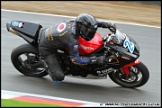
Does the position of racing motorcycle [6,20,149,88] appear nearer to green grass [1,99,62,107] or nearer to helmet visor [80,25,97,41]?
helmet visor [80,25,97,41]

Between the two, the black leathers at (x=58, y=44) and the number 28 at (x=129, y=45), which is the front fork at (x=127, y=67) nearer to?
the number 28 at (x=129, y=45)

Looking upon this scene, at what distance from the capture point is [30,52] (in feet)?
24.9

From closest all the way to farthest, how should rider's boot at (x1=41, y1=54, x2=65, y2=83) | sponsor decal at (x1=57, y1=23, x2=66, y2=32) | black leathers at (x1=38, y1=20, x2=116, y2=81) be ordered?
black leathers at (x1=38, y1=20, x2=116, y2=81) < sponsor decal at (x1=57, y1=23, x2=66, y2=32) < rider's boot at (x1=41, y1=54, x2=65, y2=83)

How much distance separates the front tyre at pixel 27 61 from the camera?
759cm

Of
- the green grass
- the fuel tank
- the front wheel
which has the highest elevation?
the fuel tank

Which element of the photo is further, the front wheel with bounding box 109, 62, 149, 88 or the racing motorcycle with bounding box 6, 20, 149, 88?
the front wheel with bounding box 109, 62, 149, 88

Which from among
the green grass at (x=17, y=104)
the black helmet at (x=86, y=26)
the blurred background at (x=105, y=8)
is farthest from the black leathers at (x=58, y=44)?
the blurred background at (x=105, y=8)

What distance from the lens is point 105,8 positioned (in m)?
15.8

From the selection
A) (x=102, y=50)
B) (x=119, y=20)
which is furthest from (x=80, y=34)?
(x=119, y=20)

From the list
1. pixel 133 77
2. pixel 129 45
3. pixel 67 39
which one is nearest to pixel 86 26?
pixel 67 39

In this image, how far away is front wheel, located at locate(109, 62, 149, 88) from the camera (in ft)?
23.5

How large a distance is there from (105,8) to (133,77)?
8.72m

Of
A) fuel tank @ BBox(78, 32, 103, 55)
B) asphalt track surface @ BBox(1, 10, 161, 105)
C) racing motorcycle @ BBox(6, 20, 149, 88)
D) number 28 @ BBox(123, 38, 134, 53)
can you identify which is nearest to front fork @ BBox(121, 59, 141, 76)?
racing motorcycle @ BBox(6, 20, 149, 88)

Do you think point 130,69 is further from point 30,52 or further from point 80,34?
point 30,52
